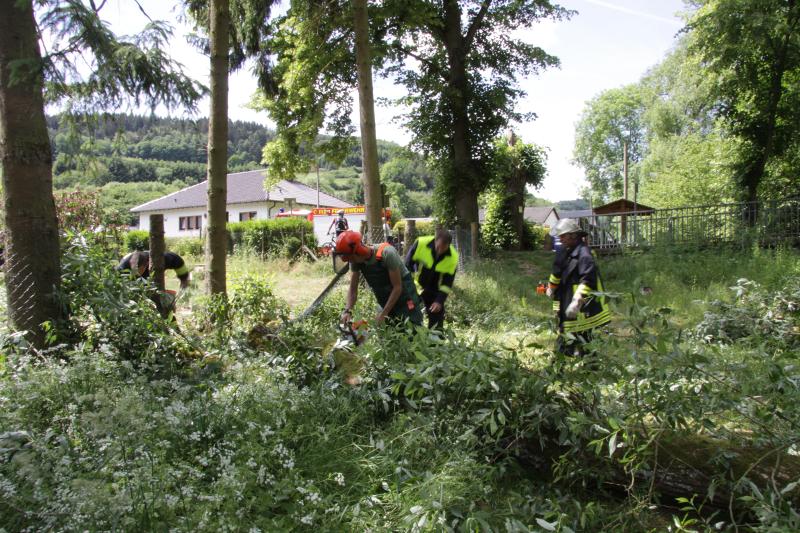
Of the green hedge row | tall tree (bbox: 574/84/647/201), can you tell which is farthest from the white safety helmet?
tall tree (bbox: 574/84/647/201)

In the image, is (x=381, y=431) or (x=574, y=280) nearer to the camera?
(x=381, y=431)

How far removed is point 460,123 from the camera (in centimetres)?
1549

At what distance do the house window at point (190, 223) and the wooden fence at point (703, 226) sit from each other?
36258mm

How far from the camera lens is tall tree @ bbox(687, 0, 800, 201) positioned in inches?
570

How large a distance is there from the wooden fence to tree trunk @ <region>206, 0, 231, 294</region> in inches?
459

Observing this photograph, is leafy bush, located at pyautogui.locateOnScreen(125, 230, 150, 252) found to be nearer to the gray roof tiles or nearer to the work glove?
the gray roof tiles

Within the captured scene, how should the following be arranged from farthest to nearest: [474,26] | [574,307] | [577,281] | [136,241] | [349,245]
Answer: [136,241]
[474,26]
[577,281]
[574,307]
[349,245]

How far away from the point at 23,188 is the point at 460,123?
42.0ft

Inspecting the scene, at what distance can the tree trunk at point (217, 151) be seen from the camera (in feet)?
22.1

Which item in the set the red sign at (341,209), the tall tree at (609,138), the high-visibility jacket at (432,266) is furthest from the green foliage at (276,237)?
the tall tree at (609,138)

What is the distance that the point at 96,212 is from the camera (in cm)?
1291

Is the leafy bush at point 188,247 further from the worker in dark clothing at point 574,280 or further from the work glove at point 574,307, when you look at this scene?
the work glove at point 574,307

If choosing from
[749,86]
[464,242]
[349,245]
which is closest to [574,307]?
[349,245]

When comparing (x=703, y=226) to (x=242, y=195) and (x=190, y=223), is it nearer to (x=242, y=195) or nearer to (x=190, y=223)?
(x=242, y=195)
